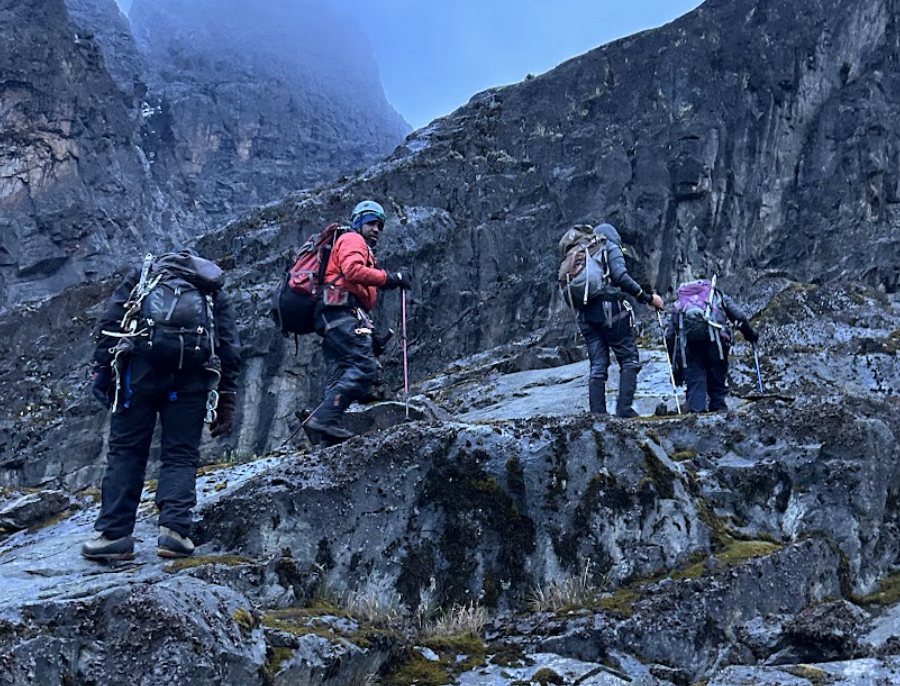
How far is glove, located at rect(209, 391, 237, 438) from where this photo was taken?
7.06 m

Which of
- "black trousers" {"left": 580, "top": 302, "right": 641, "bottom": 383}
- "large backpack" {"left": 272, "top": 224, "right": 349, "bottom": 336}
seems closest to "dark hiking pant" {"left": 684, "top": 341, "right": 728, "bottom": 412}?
"black trousers" {"left": 580, "top": 302, "right": 641, "bottom": 383}

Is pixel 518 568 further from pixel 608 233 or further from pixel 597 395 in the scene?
pixel 608 233

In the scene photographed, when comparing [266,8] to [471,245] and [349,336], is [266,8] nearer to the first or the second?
[471,245]

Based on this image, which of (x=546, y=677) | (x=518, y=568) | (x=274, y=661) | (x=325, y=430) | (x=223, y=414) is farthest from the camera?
(x=325, y=430)

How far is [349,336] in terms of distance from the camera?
8.78 meters

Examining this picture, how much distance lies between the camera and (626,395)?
10.1 m

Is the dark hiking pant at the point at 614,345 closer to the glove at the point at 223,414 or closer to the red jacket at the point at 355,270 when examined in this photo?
the red jacket at the point at 355,270

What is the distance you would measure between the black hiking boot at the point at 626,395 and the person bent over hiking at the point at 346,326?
9.02 feet

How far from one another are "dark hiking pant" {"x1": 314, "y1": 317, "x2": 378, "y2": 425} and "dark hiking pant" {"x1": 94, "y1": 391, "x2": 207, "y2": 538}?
180cm

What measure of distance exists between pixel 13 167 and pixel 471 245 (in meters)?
51.8

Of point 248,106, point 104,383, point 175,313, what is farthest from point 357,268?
point 248,106

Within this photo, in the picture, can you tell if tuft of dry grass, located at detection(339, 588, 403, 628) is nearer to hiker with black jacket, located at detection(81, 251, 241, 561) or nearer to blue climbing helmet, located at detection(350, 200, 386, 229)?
hiker with black jacket, located at detection(81, 251, 241, 561)

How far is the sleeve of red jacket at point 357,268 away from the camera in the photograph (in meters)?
8.67

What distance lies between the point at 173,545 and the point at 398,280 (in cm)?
364
